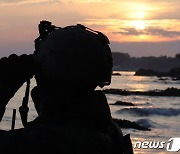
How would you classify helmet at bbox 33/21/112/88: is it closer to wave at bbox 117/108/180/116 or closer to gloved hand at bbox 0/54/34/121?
gloved hand at bbox 0/54/34/121

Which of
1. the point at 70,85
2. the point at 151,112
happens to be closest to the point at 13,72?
the point at 70,85

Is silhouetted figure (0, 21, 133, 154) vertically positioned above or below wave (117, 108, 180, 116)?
above

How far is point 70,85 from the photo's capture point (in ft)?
5.97

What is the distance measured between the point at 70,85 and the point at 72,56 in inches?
4.4

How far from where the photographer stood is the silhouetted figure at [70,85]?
173cm

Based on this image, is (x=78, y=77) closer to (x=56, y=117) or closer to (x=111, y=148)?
(x=56, y=117)

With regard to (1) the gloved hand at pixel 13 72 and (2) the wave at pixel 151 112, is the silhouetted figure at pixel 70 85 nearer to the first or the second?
(1) the gloved hand at pixel 13 72

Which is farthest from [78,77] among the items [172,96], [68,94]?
[172,96]

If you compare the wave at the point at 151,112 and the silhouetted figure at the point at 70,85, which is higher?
the silhouetted figure at the point at 70,85

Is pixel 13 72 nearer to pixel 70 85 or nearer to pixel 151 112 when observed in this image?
pixel 70 85

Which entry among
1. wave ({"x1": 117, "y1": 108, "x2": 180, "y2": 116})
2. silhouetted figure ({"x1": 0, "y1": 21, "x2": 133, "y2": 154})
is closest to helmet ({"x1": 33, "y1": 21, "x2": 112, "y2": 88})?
silhouetted figure ({"x1": 0, "y1": 21, "x2": 133, "y2": 154})

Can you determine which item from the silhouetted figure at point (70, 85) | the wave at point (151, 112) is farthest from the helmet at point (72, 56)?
the wave at point (151, 112)

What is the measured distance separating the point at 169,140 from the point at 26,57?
46.1 ft

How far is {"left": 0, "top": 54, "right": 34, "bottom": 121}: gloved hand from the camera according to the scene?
1760 mm
